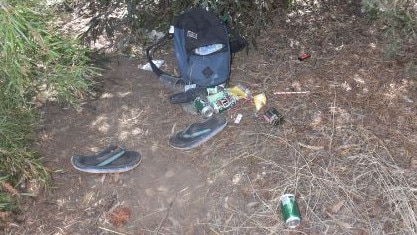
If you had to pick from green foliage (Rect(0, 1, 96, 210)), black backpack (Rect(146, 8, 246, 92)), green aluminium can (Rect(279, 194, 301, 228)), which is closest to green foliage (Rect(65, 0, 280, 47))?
black backpack (Rect(146, 8, 246, 92))

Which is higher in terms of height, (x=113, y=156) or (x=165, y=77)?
(x=165, y=77)

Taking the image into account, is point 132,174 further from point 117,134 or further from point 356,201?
point 356,201

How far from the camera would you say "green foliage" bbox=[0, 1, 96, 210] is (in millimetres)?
1893

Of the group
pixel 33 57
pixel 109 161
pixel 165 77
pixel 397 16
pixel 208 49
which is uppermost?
pixel 33 57

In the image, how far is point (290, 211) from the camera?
2156 mm

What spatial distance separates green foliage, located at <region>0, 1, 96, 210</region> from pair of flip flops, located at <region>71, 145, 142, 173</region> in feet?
0.71

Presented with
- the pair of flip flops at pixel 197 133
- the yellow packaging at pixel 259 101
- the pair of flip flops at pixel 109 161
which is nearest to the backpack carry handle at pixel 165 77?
the pair of flip flops at pixel 197 133

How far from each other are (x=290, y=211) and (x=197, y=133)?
79 cm

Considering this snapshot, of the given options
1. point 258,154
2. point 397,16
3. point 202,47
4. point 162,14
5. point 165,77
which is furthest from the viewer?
point 162,14

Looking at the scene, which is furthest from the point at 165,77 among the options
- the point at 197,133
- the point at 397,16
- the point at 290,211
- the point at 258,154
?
the point at 397,16

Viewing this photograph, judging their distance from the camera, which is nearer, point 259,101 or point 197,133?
point 197,133

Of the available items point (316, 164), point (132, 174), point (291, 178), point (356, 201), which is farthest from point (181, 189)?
point (356, 201)

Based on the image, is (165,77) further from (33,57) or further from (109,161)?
(33,57)

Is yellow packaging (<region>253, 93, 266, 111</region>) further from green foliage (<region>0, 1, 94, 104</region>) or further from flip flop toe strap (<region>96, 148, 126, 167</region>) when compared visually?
green foliage (<region>0, 1, 94, 104</region>)
